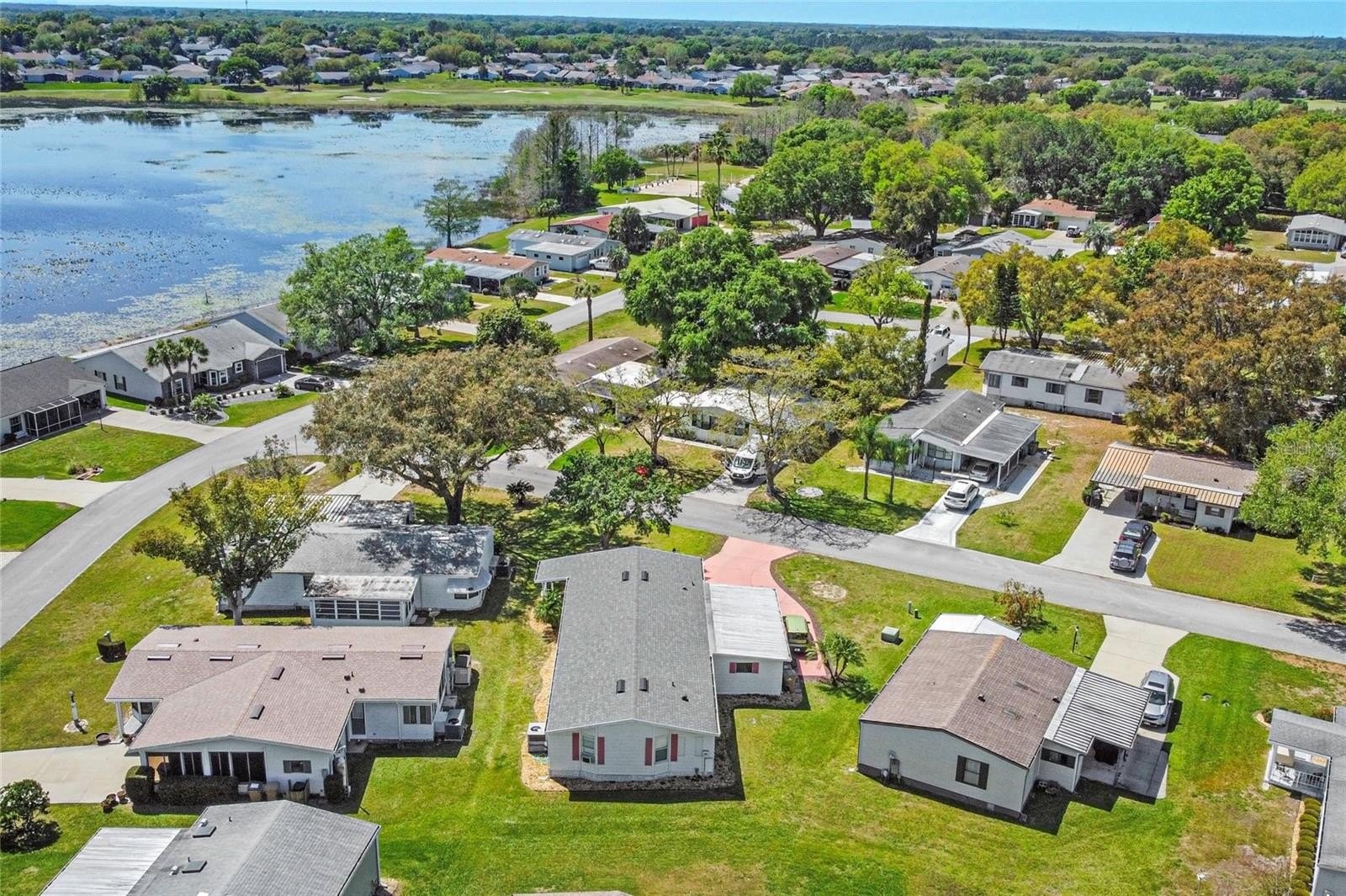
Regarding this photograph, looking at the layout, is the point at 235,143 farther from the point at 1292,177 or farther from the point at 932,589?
the point at 932,589

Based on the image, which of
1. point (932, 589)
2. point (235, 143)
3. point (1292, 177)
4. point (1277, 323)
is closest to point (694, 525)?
point (932, 589)

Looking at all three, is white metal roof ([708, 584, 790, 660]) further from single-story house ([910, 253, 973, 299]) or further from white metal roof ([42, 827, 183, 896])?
single-story house ([910, 253, 973, 299])

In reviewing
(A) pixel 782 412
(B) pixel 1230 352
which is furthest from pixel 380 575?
(B) pixel 1230 352

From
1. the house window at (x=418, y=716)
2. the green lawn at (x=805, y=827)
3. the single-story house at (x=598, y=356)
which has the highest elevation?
the single-story house at (x=598, y=356)

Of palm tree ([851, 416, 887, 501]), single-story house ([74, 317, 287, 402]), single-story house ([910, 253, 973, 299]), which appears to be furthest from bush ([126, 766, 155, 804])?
single-story house ([910, 253, 973, 299])

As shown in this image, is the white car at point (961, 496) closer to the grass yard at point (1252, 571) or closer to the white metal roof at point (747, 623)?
the grass yard at point (1252, 571)

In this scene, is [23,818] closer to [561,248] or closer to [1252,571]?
[1252,571]

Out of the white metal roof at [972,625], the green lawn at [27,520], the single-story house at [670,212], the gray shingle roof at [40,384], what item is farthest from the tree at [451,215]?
the white metal roof at [972,625]
